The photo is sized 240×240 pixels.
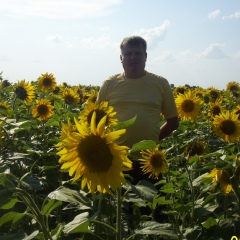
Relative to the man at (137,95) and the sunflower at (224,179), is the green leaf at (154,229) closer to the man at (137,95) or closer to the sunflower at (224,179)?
the sunflower at (224,179)

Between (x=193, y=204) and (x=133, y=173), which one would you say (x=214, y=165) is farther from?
(x=133, y=173)

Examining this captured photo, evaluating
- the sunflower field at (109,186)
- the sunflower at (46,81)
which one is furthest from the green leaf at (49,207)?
the sunflower at (46,81)

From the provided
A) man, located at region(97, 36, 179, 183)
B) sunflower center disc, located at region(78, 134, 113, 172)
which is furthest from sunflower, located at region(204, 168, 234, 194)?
sunflower center disc, located at region(78, 134, 113, 172)

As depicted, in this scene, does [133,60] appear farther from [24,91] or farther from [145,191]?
[24,91]

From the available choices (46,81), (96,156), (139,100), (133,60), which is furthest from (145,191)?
(46,81)

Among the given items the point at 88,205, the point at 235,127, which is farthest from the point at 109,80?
the point at 88,205

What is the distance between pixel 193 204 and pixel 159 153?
2.74 feet

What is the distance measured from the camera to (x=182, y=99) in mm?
Answer: 5082

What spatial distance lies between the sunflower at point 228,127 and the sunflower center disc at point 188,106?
0.89 m

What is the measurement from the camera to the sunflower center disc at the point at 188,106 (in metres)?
5.01

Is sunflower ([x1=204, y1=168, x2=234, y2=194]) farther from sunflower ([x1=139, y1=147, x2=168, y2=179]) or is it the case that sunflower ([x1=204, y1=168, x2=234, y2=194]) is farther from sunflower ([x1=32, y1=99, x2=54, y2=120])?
sunflower ([x1=32, y1=99, x2=54, y2=120])

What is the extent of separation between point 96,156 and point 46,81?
5.61m

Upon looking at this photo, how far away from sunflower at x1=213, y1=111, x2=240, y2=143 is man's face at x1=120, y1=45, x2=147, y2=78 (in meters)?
0.84

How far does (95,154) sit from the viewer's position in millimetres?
2010
